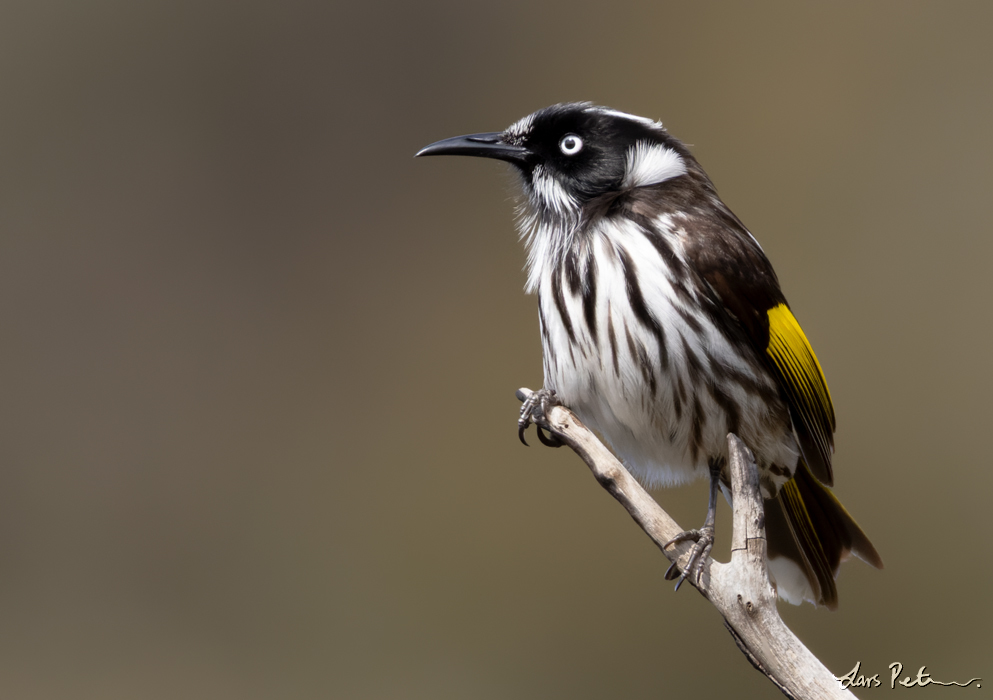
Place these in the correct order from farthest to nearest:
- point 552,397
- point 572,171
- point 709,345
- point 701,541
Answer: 1. point 572,171
2. point 552,397
3. point 709,345
4. point 701,541

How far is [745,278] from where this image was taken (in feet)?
9.52

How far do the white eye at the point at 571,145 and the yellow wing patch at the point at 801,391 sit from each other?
89cm

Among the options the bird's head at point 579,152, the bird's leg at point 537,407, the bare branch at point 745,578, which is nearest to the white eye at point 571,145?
the bird's head at point 579,152

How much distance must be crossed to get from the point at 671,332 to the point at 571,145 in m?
0.87

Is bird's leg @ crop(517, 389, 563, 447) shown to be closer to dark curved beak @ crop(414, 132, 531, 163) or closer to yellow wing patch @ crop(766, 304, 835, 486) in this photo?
A: yellow wing patch @ crop(766, 304, 835, 486)

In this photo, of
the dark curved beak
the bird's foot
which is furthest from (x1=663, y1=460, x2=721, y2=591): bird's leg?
the dark curved beak

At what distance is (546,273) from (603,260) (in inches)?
10.9

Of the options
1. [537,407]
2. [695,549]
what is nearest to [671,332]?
[537,407]

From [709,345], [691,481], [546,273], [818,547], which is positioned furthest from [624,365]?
[818,547]

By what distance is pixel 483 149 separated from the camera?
3.39 m

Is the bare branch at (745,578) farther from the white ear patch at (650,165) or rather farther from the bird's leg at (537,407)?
the white ear patch at (650,165)

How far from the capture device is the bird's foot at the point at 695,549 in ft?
8.29

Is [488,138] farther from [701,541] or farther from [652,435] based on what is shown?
[701,541]

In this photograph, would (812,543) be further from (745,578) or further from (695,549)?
(745,578)
